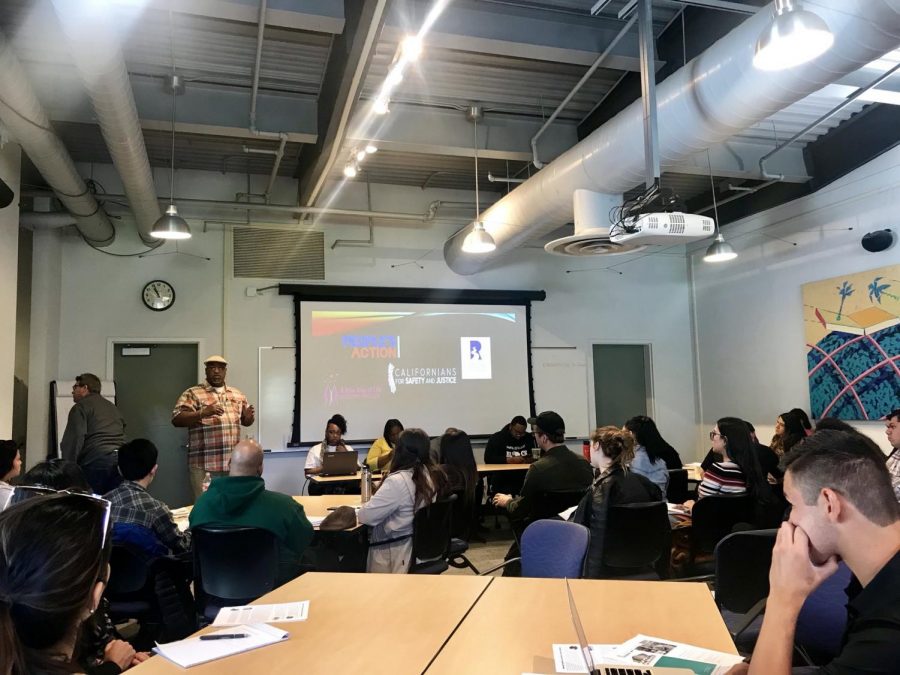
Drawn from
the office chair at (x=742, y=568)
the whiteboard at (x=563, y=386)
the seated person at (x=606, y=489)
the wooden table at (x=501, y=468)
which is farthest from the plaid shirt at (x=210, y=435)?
the office chair at (x=742, y=568)

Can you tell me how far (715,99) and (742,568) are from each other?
8.25 ft

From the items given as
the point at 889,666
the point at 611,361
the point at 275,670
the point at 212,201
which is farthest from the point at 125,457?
the point at 611,361

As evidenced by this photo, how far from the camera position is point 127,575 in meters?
2.99

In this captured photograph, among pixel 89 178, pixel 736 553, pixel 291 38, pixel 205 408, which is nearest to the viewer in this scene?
pixel 736 553

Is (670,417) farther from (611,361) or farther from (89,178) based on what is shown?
(89,178)

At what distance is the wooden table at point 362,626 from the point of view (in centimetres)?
163

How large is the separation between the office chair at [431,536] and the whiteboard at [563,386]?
14.9ft

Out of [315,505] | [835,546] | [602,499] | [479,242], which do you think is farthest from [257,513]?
[479,242]

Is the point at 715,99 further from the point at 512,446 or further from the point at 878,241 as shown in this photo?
the point at 512,446

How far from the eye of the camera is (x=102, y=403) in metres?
5.53

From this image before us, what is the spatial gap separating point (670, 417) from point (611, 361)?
1.10 meters

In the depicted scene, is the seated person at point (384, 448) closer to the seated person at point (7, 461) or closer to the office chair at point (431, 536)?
the office chair at point (431, 536)

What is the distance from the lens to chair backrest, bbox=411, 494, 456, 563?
3.38 m

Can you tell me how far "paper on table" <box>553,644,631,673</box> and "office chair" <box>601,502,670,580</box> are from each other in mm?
1554
